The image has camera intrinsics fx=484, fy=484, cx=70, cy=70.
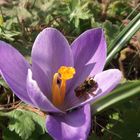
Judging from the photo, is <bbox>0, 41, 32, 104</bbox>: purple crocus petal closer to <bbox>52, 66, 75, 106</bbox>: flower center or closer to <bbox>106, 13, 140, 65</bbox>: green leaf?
<bbox>52, 66, 75, 106</bbox>: flower center

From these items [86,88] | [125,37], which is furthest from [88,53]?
[125,37]

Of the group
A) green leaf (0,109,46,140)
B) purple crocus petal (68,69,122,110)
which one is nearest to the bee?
purple crocus petal (68,69,122,110)

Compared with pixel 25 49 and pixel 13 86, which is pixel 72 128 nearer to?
pixel 13 86

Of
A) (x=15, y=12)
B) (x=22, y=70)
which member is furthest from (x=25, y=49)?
(x=22, y=70)

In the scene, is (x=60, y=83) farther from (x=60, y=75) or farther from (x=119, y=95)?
(x=119, y=95)

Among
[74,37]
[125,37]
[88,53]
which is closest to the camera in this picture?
[88,53]

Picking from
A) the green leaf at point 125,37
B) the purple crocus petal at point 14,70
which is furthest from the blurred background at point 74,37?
the purple crocus petal at point 14,70

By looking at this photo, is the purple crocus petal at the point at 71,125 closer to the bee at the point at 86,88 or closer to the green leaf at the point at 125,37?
the bee at the point at 86,88

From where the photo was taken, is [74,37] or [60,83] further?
[74,37]
